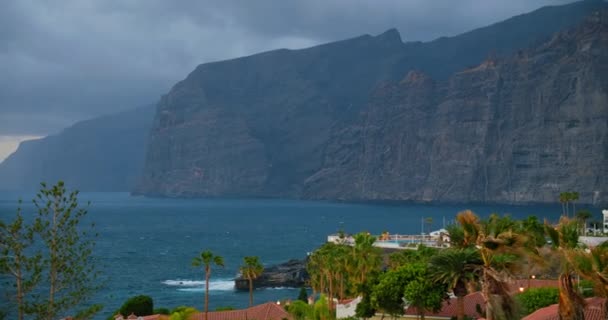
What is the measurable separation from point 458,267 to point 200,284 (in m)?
73.3

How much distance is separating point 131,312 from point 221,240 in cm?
10927

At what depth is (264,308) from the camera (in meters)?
54.2

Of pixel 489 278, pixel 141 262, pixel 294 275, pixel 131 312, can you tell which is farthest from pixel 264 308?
pixel 141 262

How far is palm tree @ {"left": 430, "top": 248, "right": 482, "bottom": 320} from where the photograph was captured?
34594 millimetres

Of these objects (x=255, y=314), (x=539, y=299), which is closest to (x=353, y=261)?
(x=255, y=314)

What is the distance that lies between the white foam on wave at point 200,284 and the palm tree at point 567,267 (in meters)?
74.3

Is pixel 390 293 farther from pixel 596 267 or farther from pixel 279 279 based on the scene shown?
pixel 279 279

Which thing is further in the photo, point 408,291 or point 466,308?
point 466,308

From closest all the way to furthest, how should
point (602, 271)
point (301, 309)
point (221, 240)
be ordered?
1. point (602, 271)
2. point (301, 309)
3. point (221, 240)

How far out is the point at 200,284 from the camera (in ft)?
342

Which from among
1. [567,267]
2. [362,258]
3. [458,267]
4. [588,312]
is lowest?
[588,312]

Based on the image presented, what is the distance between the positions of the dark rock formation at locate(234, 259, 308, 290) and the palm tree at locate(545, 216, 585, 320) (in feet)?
245

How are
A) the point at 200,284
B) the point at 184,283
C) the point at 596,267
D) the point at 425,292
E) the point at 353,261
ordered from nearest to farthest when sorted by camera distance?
the point at 596,267, the point at 425,292, the point at 353,261, the point at 200,284, the point at 184,283

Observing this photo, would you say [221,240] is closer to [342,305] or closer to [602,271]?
[342,305]
